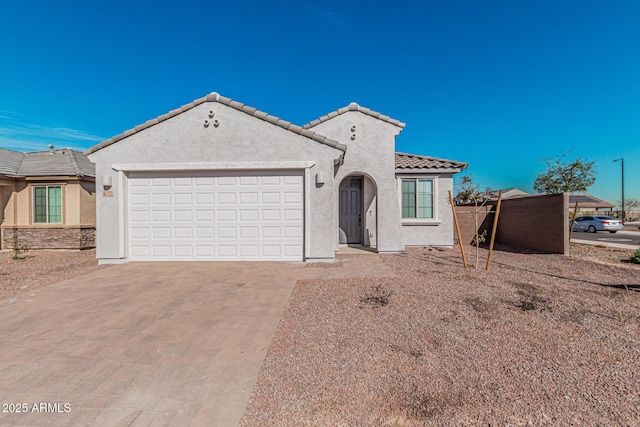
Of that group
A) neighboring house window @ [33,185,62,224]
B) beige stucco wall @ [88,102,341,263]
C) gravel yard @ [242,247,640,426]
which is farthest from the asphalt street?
neighboring house window @ [33,185,62,224]

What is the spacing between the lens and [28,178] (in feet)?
41.0

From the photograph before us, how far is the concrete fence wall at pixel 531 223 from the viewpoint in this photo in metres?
10.4

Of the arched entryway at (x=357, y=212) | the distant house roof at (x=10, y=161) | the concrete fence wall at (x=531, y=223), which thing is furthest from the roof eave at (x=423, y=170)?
the distant house roof at (x=10, y=161)

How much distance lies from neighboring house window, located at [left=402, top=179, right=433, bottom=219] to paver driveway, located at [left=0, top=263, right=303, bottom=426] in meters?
7.11

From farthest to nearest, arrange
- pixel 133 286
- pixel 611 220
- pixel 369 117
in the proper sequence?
pixel 611 220 < pixel 369 117 < pixel 133 286

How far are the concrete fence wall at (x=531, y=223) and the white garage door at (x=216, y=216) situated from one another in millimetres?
9040

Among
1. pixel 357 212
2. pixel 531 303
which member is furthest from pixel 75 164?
pixel 531 303

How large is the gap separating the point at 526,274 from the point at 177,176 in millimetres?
9938

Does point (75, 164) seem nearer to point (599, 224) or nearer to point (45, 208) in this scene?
point (45, 208)

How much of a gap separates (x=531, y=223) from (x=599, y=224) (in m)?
16.4

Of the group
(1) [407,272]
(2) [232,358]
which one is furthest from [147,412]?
(1) [407,272]

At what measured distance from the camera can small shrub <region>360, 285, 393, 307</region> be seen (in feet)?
16.6

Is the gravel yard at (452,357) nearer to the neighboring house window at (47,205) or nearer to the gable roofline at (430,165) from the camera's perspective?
the gable roofline at (430,165)

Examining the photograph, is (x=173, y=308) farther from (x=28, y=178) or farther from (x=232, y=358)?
(x=28, y=178)
